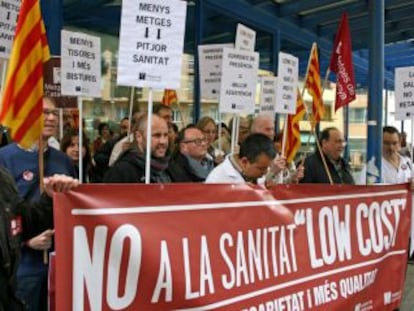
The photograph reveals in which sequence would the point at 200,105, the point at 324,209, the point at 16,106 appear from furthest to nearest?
the point at 200,105 → the point at 324,209 → the point at 16,106

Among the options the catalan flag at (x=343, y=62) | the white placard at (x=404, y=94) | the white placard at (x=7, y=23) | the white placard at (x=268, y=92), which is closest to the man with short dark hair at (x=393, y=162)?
the white placard at (x=404, y=94)

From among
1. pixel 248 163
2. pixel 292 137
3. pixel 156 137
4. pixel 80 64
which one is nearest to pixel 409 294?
pixel 292 137

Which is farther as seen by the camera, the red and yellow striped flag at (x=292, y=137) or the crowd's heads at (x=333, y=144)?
the red and yellow striped flag at (x=292, y=137)

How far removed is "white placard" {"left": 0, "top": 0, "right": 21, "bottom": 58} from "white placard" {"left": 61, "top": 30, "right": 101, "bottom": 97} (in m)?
0.41

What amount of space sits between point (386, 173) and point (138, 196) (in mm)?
4900

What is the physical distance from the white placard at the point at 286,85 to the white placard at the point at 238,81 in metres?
0.36

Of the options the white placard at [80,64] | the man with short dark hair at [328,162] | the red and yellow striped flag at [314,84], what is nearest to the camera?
the white placard at [80,64]

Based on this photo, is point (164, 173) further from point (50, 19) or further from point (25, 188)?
point (50, 19)

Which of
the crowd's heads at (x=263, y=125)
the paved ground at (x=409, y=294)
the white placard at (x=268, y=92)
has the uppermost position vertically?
the white placard at (x=268, y=92)

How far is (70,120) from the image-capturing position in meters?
7.35

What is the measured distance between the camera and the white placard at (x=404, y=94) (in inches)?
285

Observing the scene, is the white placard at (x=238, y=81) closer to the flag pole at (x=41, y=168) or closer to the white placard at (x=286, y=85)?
the white placard at (x=286, y=85)

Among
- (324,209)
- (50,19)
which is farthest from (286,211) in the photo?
(50,19)

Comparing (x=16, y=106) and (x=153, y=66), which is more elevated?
(x=153, y=66)
